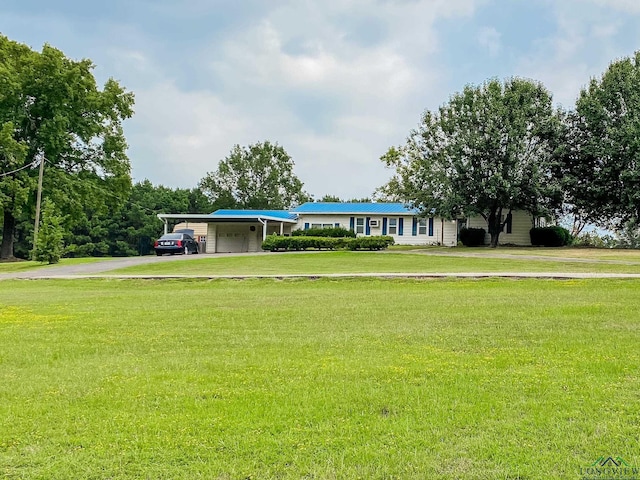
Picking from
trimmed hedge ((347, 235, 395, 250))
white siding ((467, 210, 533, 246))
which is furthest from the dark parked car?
white siding ((467, 210, 533, 246))

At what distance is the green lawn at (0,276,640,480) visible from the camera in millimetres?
3016

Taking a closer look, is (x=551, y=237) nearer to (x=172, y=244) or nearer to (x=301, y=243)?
(x=301, y=243)

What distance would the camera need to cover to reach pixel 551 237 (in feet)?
107

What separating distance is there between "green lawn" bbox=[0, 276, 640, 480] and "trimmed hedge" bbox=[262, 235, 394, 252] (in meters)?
21.2

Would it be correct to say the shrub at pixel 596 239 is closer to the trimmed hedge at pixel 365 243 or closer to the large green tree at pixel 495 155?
the large green tree at pixel 495 155

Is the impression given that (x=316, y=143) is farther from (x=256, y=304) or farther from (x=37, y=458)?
(x=37, y=458)

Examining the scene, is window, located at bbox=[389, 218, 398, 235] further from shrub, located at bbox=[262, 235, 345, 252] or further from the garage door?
the garage door

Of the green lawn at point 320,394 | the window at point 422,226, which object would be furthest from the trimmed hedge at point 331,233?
the green lawn at point 320,394

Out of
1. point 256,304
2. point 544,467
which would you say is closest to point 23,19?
point 256,304

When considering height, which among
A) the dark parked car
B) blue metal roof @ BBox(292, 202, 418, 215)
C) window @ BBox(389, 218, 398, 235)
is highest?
blue metal roof @ BBox(292, 202, 418, 215)

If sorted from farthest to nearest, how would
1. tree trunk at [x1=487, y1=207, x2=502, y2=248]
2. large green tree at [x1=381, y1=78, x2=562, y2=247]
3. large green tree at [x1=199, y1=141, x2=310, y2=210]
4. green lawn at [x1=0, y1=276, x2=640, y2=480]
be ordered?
large green tree at [x1=199, y1=141, x2=310, y2=210] → tree trunk at [x1=487, y1=207, x2=502, y2=248] → large green tree at [x1=381, y1=78, x2=562, y2=247] → green lawn at [x1=0, y1=276, x2=640, y2=480]

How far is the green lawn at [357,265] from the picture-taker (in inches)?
716

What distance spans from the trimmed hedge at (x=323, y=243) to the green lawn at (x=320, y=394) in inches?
834

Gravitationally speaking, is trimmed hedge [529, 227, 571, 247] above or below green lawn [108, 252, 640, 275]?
above
